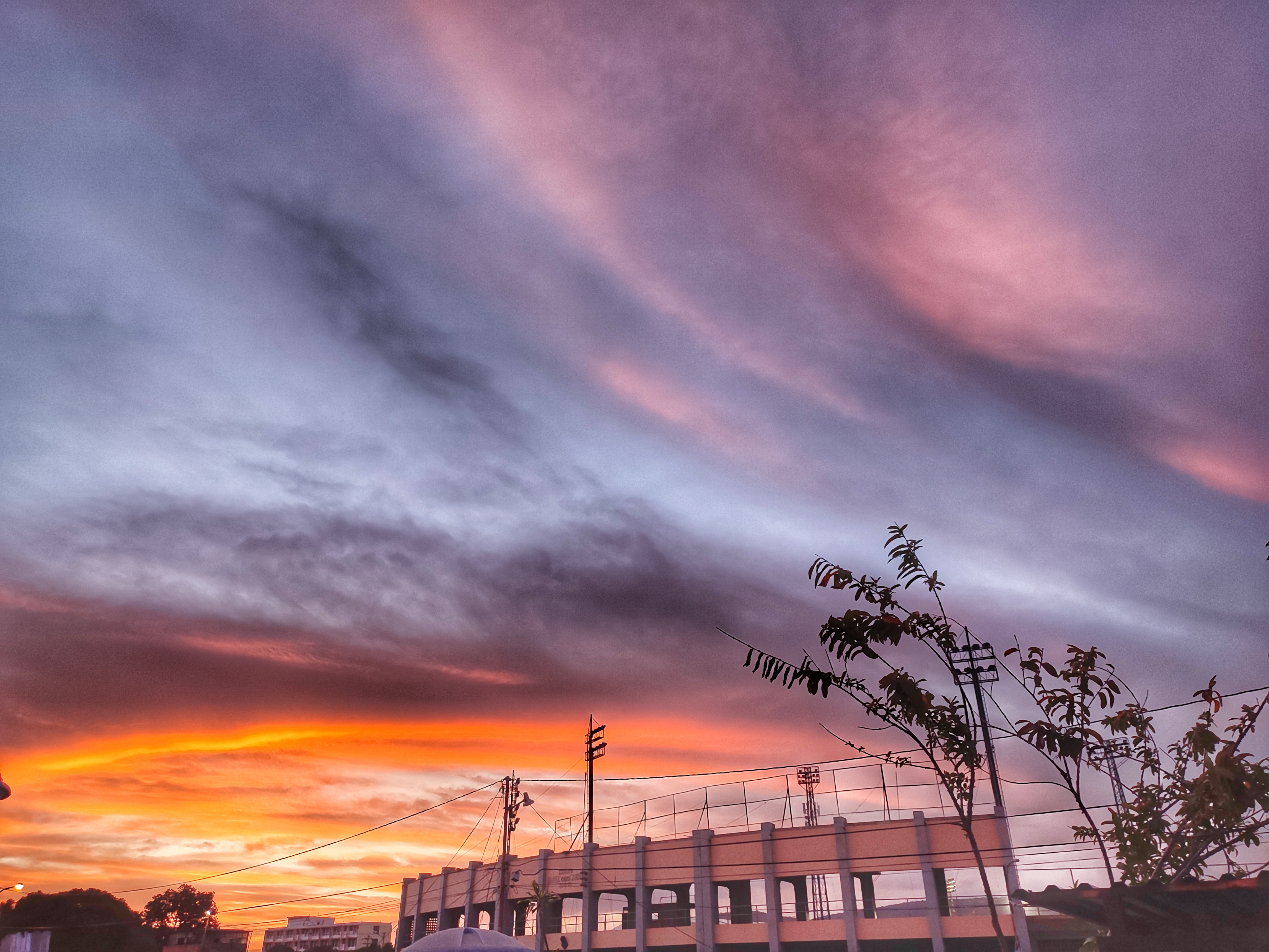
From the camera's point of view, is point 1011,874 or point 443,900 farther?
point 443,900

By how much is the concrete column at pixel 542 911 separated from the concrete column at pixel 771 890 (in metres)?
17.1

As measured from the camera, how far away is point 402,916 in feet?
254

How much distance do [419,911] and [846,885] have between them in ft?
142

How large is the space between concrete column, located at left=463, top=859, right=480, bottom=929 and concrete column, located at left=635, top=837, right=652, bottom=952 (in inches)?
683

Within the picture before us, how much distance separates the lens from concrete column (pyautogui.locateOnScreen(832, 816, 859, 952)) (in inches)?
1857

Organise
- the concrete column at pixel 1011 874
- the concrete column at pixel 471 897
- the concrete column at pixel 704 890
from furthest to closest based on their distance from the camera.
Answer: the concrete column at pixel 471 897 < the concrete column at pixel 704 890 < the concrete column at pixel 1011 874

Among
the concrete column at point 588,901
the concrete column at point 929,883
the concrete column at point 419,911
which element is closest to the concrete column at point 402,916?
the concrete column at point 419,911

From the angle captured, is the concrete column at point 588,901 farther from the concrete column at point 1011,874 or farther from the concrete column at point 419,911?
the concrete column at point 1011,874

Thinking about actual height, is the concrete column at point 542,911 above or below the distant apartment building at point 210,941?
above

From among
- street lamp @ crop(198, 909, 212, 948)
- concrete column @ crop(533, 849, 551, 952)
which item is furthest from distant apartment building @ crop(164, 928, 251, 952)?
concrete column @ crop(533, 849, 551, 952)

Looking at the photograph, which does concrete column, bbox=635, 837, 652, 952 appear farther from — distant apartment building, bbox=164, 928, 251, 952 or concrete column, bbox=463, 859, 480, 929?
distant apartment building, bbox=164, 928, 251, 952

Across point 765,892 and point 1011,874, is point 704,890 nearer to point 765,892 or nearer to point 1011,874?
point 765,892

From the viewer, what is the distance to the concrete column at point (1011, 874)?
42938 millimetres

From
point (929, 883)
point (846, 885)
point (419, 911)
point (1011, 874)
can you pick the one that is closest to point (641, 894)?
point (846, 885)
